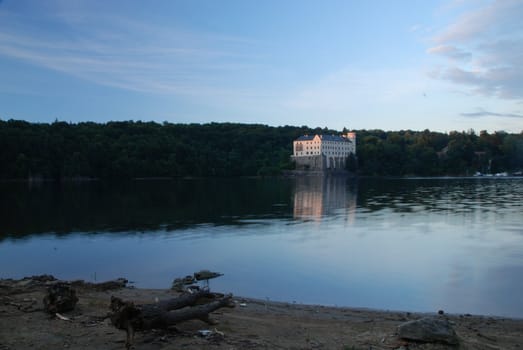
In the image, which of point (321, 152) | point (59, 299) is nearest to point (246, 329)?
point (59, 299)

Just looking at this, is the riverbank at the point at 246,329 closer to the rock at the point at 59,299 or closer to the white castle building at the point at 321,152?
the rock at the point at 59,299

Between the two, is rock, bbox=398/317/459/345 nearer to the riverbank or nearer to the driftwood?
the riverbank

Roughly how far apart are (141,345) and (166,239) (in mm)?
17880

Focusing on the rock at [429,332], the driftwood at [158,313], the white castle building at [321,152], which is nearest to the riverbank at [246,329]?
the rock at [429,332]

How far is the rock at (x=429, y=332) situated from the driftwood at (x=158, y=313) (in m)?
3.56

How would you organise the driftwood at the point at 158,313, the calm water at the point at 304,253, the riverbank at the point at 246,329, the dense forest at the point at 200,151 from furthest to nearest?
the dense forest at the point at 200,151
the calm water at the point at 304,253
the riverbank at the point at 246,329
the driftwood at the point at 158,313

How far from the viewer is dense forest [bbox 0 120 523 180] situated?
11969 cm

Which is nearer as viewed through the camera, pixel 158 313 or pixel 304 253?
pixel 158 313

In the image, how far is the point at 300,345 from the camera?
772 centimetres

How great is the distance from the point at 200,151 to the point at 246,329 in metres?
152

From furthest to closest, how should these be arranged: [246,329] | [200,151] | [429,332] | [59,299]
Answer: [200,151], [59,299], [246,329], [429,332]

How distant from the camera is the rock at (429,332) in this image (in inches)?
292

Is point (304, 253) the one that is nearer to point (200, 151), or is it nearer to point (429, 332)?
point (429, 332)

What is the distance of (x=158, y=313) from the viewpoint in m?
7.77
